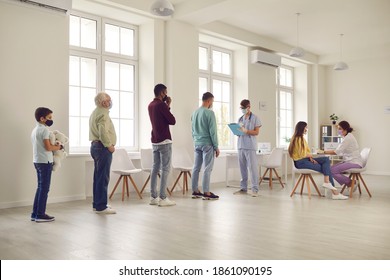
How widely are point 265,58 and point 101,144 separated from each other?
5.85m

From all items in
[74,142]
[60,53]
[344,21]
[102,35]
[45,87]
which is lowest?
[74,142]

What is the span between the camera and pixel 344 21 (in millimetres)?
8234

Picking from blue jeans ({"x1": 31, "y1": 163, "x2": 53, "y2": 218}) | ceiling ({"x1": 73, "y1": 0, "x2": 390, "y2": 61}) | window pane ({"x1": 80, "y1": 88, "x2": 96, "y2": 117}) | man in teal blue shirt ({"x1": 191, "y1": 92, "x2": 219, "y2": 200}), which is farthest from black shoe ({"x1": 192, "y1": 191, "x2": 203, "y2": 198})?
ceiling ({"x1": 73, "y1": 0, "x2": 390, "y2": 61})

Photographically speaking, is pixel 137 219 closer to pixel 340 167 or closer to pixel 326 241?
pixel 326 241

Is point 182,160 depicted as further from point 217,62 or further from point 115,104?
point 217,62

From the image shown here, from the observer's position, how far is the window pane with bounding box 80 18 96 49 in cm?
662

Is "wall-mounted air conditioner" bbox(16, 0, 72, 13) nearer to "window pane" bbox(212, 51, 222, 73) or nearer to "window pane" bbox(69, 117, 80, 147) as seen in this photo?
"window pane" bbox(69, 117, 80, 147)

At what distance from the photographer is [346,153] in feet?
21.3

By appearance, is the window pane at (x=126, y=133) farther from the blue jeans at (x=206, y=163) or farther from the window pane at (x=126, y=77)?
the blue jeans at (x=206, y=163)

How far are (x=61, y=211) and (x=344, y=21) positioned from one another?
6871 millimetres

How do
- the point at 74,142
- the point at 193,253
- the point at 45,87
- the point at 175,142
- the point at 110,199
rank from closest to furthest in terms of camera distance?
the point at 193,253 → the point at 45,87 → the point at 110,199 → the point at 74,142 → the point at 175,142

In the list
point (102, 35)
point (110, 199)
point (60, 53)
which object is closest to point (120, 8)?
point (102, 35)

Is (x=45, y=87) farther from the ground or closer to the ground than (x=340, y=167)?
farther from the ground

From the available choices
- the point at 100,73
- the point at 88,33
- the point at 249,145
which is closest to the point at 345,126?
→ the point at 249,145
